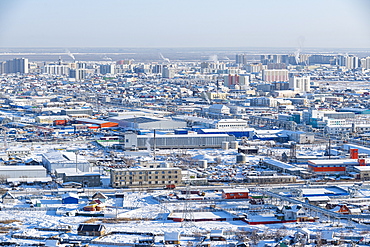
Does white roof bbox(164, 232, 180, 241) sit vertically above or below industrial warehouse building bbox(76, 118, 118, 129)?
above

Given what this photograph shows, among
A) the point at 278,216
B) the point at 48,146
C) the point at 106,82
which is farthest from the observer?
the point at 106,82

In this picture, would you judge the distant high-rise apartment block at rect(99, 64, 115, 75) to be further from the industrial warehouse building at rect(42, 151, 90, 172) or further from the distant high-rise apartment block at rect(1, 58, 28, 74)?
the industrial warehouse building at rect(42, 151, 90, 172)

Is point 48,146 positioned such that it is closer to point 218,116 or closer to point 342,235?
point 218,116

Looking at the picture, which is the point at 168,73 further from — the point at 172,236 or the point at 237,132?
the point at 172,236

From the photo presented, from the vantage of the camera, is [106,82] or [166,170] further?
[106,82]

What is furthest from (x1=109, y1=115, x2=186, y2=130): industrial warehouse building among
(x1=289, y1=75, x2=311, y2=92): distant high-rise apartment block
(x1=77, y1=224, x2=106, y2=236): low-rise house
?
(x1=289, y1=75, x2=311, y2=92): distant high-rise apartment block

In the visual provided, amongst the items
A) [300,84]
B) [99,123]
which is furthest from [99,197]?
[300,84]

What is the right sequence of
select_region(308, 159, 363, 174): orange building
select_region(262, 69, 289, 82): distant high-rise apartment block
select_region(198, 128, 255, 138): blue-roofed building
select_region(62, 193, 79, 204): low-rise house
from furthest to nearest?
1. select_region(262, 69, 289, 82): distant high-rise apartment block
2. select_region(198, 128, 255, 138): blue-roofed building
3. select_region(308, 159, 363, 174): orange building
4. select_region(62, 193, 79, 204): low-rise house

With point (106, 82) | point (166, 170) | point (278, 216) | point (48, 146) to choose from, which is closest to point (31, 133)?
point (48, 146)
